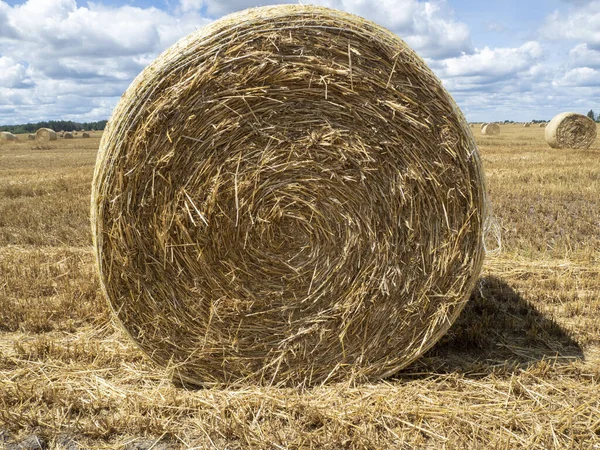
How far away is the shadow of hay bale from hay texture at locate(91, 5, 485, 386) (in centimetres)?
40

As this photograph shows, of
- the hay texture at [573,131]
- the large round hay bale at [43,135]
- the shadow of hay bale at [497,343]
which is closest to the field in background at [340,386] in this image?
the shadow of hay bale at [497,343]

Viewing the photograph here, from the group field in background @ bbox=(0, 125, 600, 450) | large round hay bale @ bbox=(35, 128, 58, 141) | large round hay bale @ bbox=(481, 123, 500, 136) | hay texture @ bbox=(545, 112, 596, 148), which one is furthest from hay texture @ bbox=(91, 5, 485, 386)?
large round hay bale @ bbox=(35, 128, 58, 141)

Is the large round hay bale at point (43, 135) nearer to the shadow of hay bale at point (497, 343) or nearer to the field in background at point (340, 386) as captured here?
the field in background at point (340, 386)

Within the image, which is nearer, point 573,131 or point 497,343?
point 497,343

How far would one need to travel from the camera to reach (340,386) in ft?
11.6

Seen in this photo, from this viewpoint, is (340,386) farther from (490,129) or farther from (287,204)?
(490,129)

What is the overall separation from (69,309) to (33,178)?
9.36 metres

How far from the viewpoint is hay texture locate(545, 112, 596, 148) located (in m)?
Result: 17.3

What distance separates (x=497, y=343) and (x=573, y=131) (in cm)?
1544

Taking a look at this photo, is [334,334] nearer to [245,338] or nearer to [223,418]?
[245,338]

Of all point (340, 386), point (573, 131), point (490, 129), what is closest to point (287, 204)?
point (340, 386)

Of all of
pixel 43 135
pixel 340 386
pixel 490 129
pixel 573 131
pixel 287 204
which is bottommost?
pixel 340 386

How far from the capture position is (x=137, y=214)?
3.29 meters

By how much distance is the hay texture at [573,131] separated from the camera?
1728 cm
